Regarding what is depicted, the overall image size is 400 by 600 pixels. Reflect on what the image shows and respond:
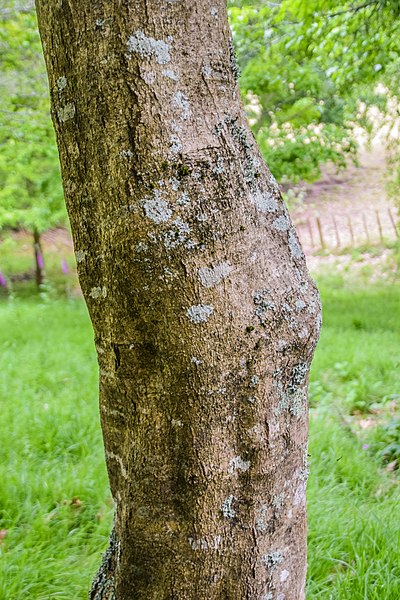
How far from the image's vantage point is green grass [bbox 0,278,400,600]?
199cm

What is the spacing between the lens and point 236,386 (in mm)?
1101

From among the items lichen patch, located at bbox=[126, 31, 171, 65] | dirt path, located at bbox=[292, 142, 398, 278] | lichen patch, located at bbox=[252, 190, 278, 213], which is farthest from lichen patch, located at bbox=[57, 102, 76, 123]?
dirt path, located at bbox=[292, 142, 398, 278]

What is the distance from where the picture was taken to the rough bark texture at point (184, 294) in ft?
3.29

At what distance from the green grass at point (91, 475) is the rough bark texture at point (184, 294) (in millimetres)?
905

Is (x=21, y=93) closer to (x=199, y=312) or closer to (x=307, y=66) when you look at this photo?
(x=307, y=66)

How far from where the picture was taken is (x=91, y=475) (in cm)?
270

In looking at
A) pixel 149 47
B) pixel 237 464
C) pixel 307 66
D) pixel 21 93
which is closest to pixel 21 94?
pixel 21 93

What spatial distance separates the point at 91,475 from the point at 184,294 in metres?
1.98

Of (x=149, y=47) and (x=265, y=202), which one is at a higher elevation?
(x=149, y=47)

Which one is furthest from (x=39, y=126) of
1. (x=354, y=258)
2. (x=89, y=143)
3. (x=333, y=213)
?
(x=333, y=213)

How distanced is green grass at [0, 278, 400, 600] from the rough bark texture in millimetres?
905

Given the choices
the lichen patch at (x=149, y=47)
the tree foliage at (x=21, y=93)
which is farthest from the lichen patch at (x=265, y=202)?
the tree foliage at (x=21, y=93)

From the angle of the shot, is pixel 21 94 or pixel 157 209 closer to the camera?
pixel 157 209

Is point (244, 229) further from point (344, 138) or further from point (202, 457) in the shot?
point (344, 138)
